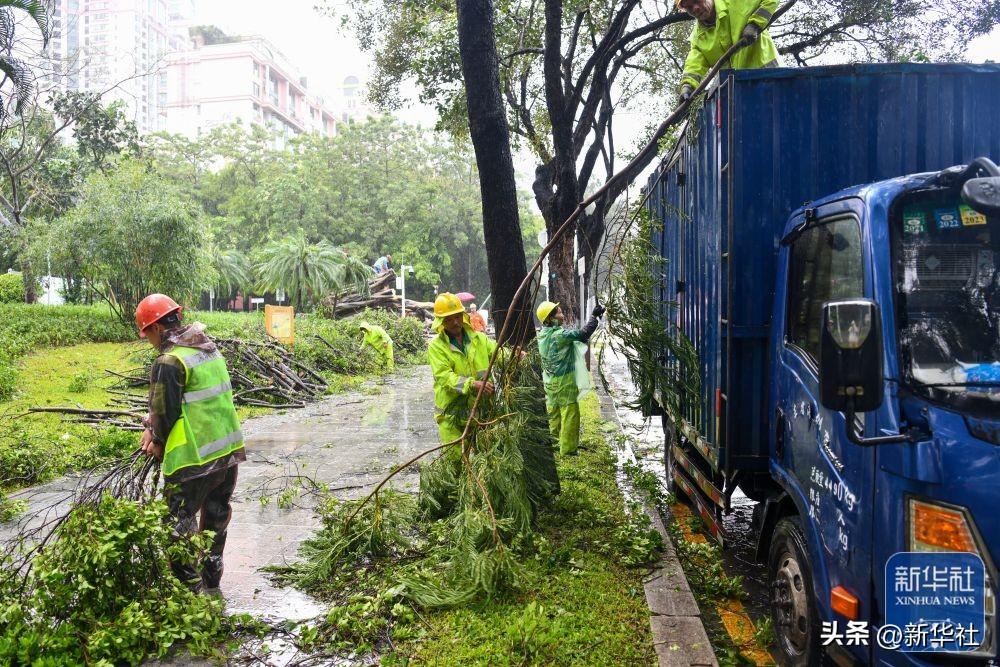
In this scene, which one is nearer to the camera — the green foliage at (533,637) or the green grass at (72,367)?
the green foliage at (533,637)

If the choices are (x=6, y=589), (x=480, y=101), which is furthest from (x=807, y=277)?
(x=6, y=589)

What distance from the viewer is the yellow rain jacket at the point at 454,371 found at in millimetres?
5824

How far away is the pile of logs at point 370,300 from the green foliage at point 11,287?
28.7 ft

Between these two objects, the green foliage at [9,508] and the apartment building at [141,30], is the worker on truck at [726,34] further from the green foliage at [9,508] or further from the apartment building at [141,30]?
the apartment building at [141,30]

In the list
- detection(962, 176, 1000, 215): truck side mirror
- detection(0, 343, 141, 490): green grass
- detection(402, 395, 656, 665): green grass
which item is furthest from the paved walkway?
detection(962, 176, 1000, 215): truck side mirror

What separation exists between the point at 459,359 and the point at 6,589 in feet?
10.5

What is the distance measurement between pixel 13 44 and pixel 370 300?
39.1ft

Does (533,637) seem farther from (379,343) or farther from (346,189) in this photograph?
(346,189)

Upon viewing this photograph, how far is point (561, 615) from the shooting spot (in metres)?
4.03

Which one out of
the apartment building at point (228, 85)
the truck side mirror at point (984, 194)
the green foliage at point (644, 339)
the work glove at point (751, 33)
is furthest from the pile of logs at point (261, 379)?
the apartment building at point (228, 85)

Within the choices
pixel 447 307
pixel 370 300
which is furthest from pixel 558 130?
pixel 370 300

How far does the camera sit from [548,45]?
34.0 feet

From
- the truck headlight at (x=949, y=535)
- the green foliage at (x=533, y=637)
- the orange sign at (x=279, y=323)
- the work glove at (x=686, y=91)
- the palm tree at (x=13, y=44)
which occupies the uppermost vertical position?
the palm tree at (x=13, y=44)

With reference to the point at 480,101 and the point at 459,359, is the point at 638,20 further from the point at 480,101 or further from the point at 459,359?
the point at 459,359
